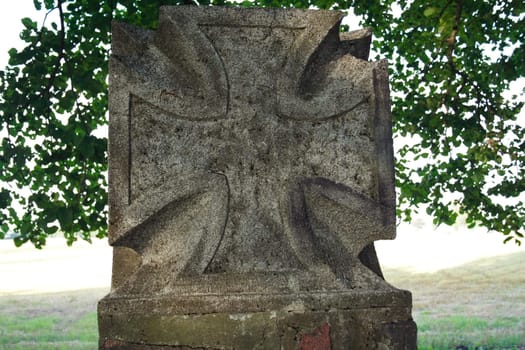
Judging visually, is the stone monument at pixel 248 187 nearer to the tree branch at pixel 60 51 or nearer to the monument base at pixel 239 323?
the monument base at pixel 239 323

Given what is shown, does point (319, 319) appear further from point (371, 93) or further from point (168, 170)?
point (371, 93)

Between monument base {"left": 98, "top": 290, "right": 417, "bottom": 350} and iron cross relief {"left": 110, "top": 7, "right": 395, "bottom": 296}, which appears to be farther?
iron cross relief {"left": 110, "top": 7, "right": 395, "bottom": 296}

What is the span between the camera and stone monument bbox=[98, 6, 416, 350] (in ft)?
8.18

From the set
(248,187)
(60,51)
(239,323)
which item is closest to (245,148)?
(248,187)

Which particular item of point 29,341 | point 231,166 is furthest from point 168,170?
point 29,341

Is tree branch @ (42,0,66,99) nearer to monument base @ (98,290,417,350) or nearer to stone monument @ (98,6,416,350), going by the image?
stone monument @ (98,6,416,350)

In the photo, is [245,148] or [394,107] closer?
[245,148]

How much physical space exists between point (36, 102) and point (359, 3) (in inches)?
161

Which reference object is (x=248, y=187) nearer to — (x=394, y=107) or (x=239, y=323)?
(x=239, y=323)

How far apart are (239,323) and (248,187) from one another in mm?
627

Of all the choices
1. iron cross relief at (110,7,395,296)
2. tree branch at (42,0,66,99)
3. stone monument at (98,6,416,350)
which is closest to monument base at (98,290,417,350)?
stone monument at (98,6,416,350)

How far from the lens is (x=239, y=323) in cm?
248

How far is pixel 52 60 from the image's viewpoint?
5094 millimetres

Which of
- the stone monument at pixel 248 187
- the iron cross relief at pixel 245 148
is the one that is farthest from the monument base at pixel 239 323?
the iron cross relief at pixel 245 148
